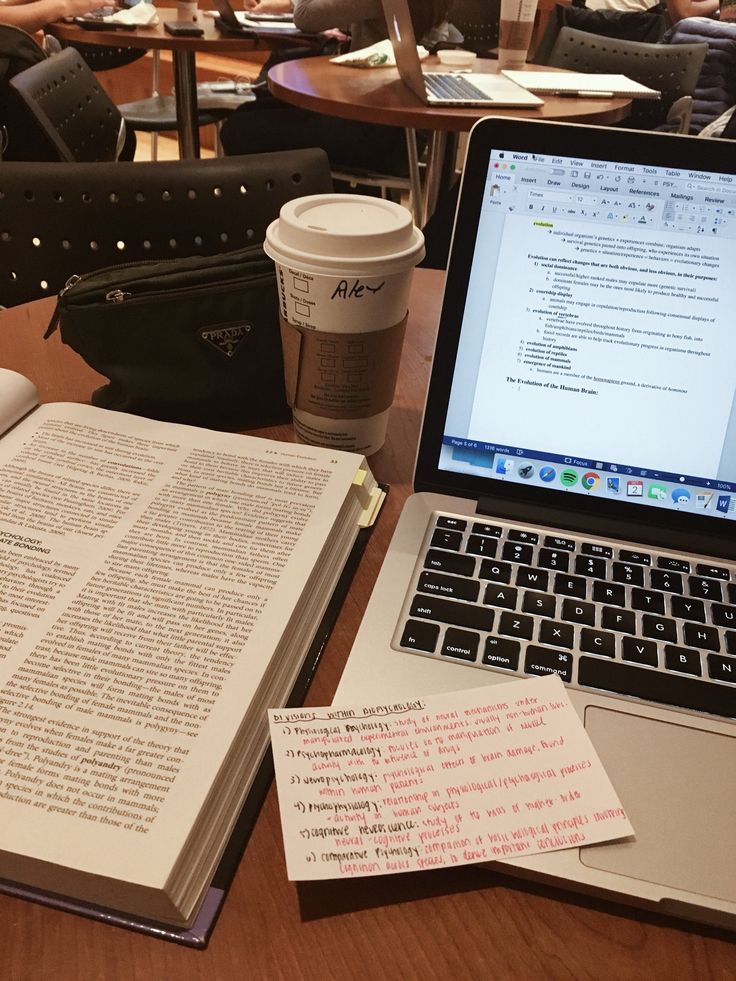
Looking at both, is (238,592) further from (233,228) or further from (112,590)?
(233,228)

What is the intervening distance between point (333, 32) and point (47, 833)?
8.56 ft

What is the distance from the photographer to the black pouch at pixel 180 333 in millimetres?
535

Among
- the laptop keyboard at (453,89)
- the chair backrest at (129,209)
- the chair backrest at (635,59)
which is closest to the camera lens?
the chair backrest at (129,209)

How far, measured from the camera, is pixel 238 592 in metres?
0.41

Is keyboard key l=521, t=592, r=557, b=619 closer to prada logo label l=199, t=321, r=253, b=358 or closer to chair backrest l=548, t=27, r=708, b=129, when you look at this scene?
prada logo label l=199, t=321, r=253, b=358

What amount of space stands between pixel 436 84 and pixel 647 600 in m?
1.44

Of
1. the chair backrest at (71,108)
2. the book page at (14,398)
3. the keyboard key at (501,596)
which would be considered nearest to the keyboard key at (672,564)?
the keyboard key at (501,596)

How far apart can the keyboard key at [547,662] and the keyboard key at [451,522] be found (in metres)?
0.10

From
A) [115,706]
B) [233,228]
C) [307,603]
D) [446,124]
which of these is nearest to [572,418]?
[307,603]

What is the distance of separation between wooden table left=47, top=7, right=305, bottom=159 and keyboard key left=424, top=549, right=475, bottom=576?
2148mm

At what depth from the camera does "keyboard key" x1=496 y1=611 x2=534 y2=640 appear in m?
0.40

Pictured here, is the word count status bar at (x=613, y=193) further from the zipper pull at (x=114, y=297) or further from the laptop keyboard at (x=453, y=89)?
the laptop keyboard at (x=453, y=89)

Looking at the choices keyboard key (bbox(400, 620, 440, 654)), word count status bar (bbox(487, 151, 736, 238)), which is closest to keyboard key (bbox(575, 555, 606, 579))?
keyboard key (bbox(400, 620, 440, 654))

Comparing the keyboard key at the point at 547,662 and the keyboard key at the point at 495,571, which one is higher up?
the keyboard key at the point at 495,571
